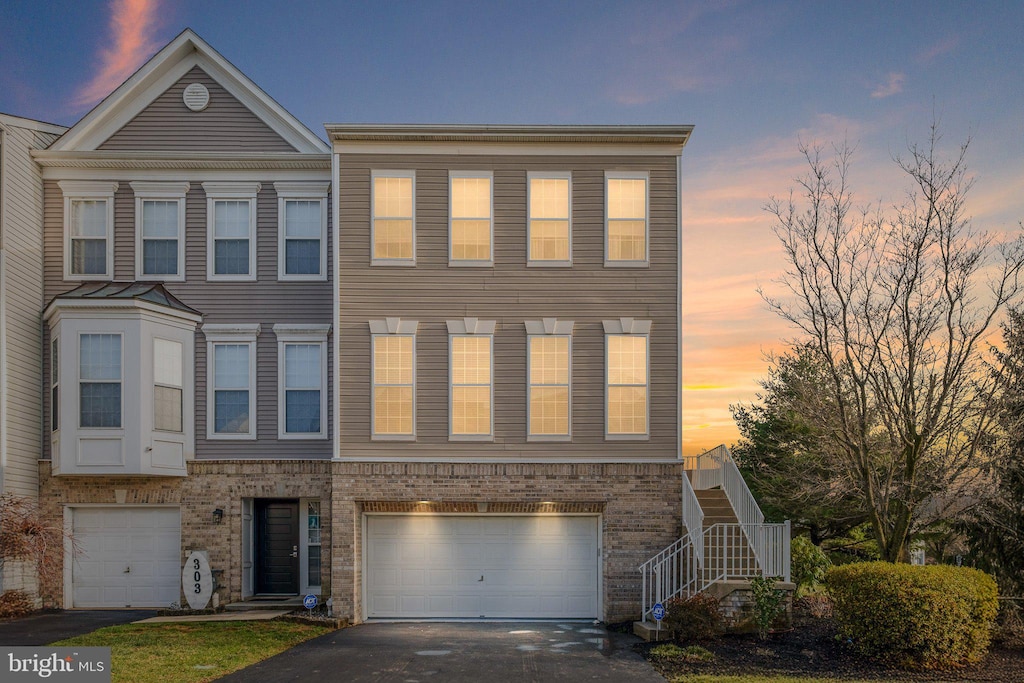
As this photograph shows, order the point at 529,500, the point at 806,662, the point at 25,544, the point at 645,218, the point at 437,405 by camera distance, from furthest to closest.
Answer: the point at 645,218, the point at 437,405, the point at 529,500, the point at 25,544, the point at 806,662

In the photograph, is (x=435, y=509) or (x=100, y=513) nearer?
(x=435, y=509)

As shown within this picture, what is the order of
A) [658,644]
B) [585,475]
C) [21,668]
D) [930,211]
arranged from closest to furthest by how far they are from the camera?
[21,668], [658,644], [930,211], [585,475]

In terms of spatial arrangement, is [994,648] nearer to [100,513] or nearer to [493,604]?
[493,604]

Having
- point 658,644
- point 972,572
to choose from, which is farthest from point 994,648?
point 658,644

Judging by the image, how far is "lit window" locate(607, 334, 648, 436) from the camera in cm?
1614

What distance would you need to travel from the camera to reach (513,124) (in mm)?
16094

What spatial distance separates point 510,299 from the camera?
53.6ft

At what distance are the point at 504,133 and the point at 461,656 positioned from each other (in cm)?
943

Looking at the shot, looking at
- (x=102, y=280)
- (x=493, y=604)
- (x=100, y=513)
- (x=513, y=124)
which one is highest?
(x=513, y=124)

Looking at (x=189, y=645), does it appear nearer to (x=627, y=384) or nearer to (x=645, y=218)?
(x=627, y=384)

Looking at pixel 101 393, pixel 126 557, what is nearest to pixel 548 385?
pixel 101 393

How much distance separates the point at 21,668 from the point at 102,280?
883cm

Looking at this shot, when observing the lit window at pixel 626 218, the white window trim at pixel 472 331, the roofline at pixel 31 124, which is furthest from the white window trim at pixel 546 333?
the roofline at pixel 31 124

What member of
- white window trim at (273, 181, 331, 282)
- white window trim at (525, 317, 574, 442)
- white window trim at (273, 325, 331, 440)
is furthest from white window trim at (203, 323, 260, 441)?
white window trim at (525, 317, 574, 442)
